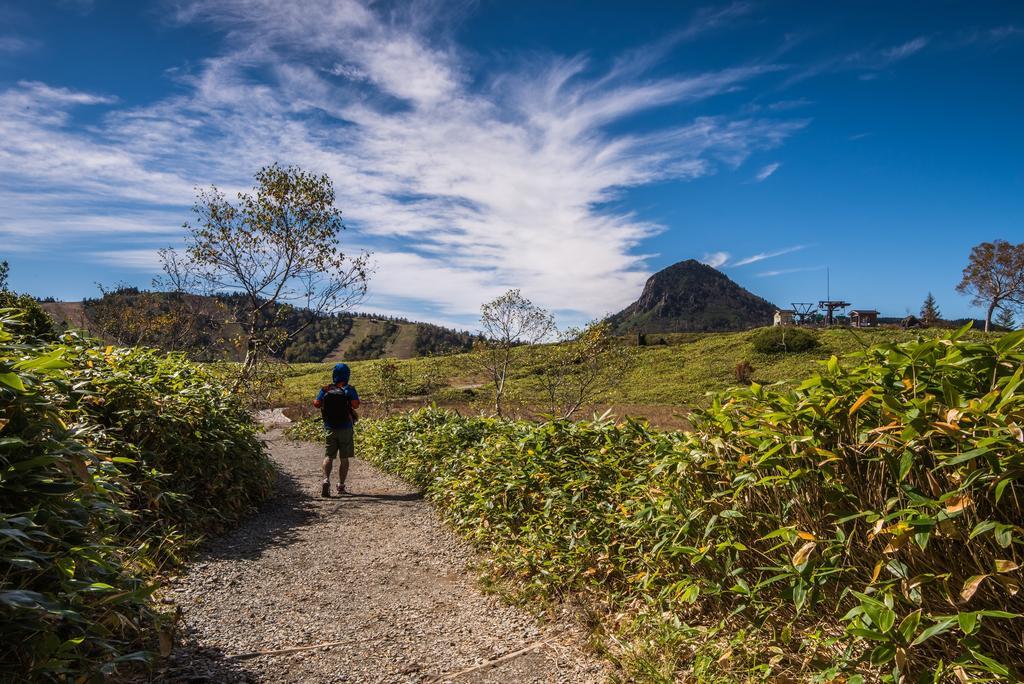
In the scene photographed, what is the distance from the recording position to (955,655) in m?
1.91

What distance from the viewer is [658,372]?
38.3 meters

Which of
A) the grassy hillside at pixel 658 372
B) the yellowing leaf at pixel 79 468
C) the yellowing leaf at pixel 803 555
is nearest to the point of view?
the yellowing leaf at pixel 803 555

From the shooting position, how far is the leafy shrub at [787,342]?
129 feet

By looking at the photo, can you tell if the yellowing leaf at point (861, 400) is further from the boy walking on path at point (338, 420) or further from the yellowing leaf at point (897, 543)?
the boy walking on path at point (338, 420)

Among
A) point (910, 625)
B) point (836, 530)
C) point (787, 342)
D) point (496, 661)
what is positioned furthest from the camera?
point (787, 342)

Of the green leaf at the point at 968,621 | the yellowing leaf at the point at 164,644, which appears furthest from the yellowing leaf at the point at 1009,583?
the yellowing leaf at the point at 164,644

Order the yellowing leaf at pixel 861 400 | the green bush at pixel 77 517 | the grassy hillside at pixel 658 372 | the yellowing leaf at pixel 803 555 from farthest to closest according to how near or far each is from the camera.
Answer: the grassy hillside at pixel 658 372 < the yellowing leaf at pixel 803 555 < the yellowing leaf at pixel 861 400 < the green bush at pixel 77 517

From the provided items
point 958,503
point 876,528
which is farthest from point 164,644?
point 958,503

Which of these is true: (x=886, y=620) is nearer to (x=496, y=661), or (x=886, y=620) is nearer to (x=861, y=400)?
(x=861, y=400)

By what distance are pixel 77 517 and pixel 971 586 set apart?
12.2 feet

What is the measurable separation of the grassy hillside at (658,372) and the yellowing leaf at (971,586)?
60.2ft

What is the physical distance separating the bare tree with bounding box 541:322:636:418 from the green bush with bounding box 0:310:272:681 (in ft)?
47.7

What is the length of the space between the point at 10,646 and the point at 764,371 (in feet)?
125

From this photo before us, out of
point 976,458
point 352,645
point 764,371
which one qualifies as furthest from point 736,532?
point 764,371
